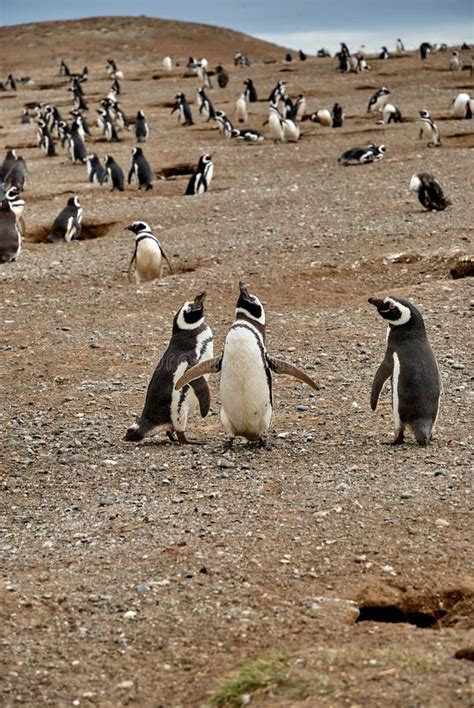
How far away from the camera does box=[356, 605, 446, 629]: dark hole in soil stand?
4.39m

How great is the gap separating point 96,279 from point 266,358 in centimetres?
520

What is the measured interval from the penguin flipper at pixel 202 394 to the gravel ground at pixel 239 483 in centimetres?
23

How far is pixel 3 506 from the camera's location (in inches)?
229

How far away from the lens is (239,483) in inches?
225

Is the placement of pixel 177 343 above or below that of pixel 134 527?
above

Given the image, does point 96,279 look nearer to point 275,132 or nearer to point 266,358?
point 266,358

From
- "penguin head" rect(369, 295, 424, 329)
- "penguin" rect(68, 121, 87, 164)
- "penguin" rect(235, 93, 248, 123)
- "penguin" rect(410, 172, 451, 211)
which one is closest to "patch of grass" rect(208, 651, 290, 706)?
"penguin head" rect(369, 295, 424, 329)

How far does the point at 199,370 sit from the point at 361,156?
11.4 m

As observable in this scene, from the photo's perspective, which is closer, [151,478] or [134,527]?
[134,527]

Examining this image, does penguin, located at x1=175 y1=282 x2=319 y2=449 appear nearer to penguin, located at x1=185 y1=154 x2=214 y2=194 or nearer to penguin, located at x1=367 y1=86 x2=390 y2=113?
penguin, located at x1=185 y1=154 x2=214 y2=194

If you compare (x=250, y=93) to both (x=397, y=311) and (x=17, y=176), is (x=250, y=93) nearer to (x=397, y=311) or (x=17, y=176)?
(x=17, y=176)

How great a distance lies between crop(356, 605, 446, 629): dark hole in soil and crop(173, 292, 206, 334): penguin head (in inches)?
109

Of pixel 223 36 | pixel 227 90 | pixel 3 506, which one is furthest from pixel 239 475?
pixel 223 36


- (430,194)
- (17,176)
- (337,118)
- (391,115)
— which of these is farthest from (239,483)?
(337,118)
